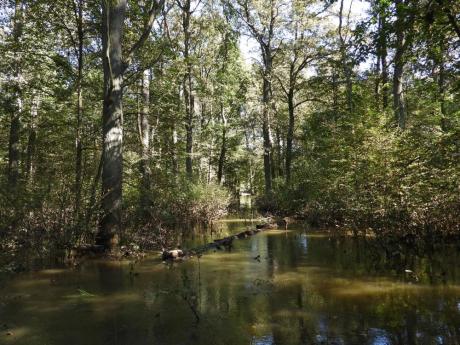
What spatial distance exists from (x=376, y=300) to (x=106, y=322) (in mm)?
3848

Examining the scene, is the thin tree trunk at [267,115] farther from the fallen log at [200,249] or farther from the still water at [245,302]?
the still water at [245,302]

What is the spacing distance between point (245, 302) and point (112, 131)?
20.6 ft

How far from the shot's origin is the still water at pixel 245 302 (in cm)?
435

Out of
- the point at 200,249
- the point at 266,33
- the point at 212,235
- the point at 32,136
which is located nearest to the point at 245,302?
the point at 200,249

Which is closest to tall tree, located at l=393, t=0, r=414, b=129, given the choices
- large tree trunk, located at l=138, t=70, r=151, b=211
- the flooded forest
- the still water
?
the flooded forest

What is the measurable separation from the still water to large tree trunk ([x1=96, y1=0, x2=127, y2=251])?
3.81ft

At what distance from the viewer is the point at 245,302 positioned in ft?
18.5

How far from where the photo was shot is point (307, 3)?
24391mm

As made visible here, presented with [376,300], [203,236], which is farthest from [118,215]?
[376,300]

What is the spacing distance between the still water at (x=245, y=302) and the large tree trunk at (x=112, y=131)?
1160 millimetres

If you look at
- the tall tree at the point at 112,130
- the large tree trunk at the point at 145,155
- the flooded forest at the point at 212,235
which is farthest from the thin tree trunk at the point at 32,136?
the tall tree at the point at 112,130

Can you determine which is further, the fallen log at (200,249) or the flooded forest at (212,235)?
the fallen log at (200,249)

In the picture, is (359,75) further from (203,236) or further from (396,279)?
(396,279)

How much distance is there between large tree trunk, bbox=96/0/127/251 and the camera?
378 inches
